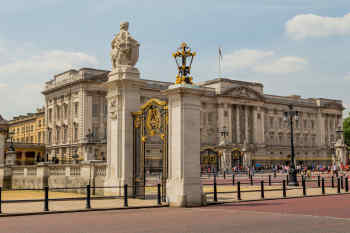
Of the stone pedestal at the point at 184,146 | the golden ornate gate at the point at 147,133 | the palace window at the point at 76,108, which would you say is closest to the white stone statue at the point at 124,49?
the golden ornate gate at the point at 147,133

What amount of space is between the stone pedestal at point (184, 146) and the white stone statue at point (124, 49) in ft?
14.6

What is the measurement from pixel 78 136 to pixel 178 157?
236 feet

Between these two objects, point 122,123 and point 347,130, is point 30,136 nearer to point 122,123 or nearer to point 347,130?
point 347,130

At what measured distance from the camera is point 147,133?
20.1 meters

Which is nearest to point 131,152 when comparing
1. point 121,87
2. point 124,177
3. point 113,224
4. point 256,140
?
point 124,177

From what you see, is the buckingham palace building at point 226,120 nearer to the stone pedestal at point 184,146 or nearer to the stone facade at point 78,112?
the stone facade at point 78,112

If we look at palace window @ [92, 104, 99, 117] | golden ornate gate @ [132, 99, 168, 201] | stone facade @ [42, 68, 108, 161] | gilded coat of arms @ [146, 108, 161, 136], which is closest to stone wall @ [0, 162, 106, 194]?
golden ornate gate @ [132, 99, 168, 201]

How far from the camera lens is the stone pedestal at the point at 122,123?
2069 centimetres

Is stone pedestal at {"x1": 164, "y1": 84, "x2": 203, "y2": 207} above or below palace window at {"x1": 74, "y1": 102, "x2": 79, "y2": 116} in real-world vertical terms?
below

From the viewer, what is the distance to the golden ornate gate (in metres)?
18.7

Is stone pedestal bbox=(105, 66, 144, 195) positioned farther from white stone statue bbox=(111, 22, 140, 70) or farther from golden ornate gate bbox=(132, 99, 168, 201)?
white stone statue bbox=(111, 22, 140, 70)

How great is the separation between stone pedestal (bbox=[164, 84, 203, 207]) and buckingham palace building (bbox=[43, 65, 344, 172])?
130 ft

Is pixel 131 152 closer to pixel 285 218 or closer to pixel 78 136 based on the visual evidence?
pixel 285 218

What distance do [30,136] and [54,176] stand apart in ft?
310
